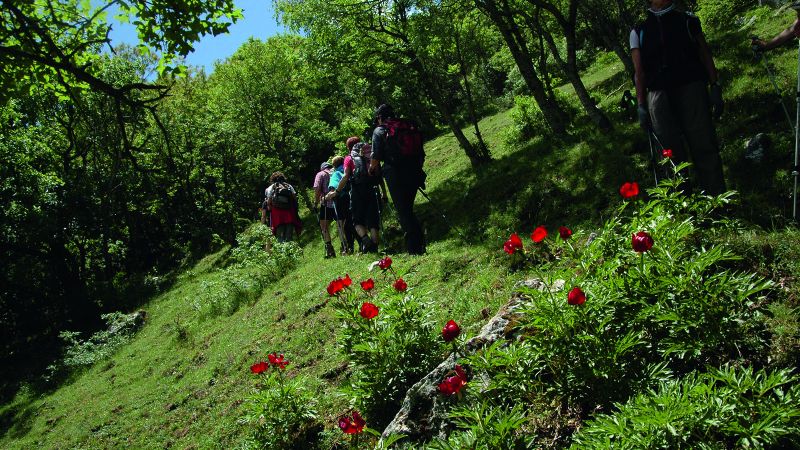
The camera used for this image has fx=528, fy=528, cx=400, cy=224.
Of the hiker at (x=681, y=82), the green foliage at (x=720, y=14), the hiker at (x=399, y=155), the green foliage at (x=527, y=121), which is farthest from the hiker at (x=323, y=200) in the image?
the green foliage at (x=720, y=14)

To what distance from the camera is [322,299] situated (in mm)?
9391

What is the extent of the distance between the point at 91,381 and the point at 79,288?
42.0 feet

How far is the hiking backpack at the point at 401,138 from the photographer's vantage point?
350 inches

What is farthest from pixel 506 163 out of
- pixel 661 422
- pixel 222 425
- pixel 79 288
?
pixel 79 288

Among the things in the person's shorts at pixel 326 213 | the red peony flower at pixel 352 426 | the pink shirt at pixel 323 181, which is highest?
the pink shirt at pixel 323 181

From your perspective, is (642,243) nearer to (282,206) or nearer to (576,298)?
(576,298)

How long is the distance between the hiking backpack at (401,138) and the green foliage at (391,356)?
4.49m

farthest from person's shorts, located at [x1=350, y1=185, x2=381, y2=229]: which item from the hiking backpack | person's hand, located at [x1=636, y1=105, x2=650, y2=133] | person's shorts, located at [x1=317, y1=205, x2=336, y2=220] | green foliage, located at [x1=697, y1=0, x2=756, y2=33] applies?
green foliage, located at [x1=697, y1=0, x2=756, y2=33]

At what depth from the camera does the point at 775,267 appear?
389 centimetres

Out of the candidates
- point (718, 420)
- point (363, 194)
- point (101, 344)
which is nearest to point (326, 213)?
point (363, 194)

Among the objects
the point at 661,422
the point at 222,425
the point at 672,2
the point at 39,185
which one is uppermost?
the point at 39,185

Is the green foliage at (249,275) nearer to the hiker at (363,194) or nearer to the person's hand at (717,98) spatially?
the hiker at (363,194)

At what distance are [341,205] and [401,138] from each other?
446 centimetres

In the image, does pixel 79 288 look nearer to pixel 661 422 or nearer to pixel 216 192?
pixel 216 192
